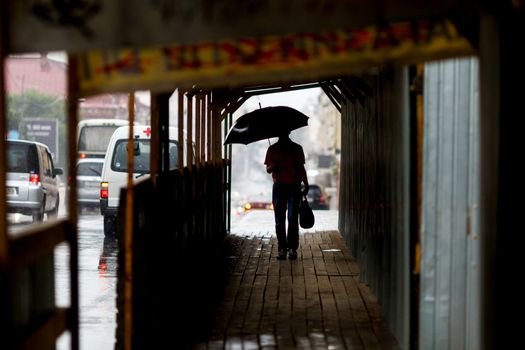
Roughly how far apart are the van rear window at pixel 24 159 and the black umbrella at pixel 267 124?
9.49 m

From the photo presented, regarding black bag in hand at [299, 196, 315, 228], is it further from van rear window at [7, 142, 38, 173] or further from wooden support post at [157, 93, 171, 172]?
van rear window at [7, 142, 38, 173]

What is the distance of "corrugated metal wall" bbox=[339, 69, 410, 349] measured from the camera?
7.14m

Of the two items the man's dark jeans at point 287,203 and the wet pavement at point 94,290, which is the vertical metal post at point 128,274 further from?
the man's dark jeans at point 287,203

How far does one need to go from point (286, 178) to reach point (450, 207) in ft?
20.8

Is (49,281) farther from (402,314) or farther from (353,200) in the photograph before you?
(353,200)

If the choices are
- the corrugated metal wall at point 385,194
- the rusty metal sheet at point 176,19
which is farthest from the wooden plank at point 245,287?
the rusty metal sheet at point 176,19

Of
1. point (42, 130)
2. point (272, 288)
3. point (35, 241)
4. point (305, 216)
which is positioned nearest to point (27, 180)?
point (305, 216)

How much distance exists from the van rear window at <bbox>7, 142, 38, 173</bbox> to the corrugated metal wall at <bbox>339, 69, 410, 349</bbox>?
1113cm

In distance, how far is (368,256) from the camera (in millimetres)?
10258

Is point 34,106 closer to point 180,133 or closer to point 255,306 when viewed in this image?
point 180,133

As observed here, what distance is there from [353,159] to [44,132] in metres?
33.9

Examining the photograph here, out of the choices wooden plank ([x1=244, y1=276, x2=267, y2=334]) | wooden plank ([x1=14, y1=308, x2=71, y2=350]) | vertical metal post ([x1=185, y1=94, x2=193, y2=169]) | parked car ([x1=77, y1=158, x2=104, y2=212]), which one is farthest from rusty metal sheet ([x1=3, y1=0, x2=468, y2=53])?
parked car ([x1=77, y1=158, x2=104, y2=212])

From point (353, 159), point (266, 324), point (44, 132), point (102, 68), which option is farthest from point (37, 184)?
point (44, 132)

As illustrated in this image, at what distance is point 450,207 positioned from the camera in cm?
667
